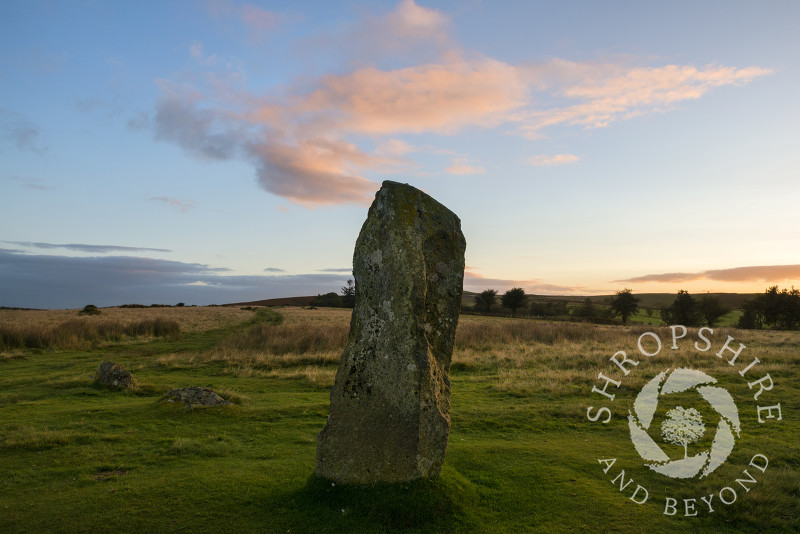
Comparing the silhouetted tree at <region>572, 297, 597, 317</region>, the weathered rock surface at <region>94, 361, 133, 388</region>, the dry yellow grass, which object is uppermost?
the silhouetted tree at <region>572, 297, 597, 317</region>

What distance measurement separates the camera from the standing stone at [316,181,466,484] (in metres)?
6.23

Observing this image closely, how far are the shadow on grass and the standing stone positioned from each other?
0.18m

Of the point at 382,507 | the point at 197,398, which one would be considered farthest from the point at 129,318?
the point at 382,507

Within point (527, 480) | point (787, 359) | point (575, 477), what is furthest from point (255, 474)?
point (787, 359)

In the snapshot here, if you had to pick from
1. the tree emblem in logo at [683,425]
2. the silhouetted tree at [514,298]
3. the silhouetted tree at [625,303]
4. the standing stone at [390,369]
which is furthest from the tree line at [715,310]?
the standing stone at [390,369]

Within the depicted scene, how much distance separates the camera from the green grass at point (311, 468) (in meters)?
5.94

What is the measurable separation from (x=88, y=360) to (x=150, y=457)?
59.0ft

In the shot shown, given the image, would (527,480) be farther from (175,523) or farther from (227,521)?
(175,523)

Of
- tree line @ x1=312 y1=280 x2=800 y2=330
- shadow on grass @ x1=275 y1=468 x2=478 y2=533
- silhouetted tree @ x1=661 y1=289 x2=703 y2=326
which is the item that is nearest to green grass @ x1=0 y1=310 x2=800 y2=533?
shadow on grass @ x1=275 y1=468 x2=478 y2=533

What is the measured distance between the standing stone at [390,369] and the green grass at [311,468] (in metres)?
0.39

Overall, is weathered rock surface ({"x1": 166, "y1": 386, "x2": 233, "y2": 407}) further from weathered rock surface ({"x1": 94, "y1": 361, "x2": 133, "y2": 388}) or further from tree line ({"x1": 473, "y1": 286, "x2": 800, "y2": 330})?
tree line ({"x1": 473, "y1": 286, "x2": 800, "y2": 330})

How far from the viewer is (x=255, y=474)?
7586 mm

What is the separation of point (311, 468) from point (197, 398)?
5.73m

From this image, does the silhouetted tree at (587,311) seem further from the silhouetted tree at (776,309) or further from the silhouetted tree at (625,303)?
the silhouetted tree at (776,309)
